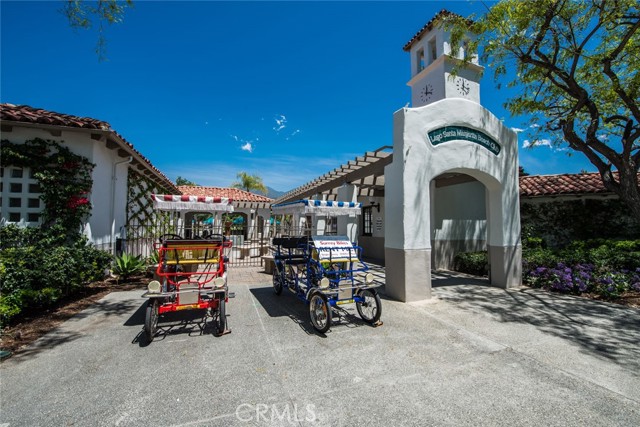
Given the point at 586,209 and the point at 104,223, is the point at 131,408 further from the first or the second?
the point at 586,209

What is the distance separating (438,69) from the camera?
9.95 metres

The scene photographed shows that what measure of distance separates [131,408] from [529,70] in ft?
39.1

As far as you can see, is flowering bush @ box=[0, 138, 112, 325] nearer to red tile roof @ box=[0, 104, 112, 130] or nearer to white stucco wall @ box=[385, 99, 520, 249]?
red tile roof @ box=[0, 104, 112, 130]

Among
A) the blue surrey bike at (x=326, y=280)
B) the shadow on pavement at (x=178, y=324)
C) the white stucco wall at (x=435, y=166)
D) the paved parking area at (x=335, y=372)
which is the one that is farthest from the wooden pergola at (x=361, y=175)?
the shadow on pavement at (x=178, y=324)

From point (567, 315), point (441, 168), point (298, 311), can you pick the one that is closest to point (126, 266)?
point (298, 311)

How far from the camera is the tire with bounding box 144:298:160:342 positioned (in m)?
4.02

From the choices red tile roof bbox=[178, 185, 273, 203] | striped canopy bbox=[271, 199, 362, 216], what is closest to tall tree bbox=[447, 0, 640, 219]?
striped canopy bbox=[271, 199, 362, 216]

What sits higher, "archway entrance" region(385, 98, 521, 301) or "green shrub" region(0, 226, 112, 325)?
"archway entrance" region(385, 98, 521, 301)

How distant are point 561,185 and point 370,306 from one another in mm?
11172

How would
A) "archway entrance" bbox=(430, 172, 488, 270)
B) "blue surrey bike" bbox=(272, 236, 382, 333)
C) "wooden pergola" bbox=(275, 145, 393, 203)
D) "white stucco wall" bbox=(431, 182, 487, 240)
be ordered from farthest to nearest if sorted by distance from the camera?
"white stucco wall" bbox=(431, 182, 487, 240) < "archway entrance" bbox=(430, 172, 488, 270) < "wooden pergola" bbox=(275, 145, 393, 203) < "blue surrey bike" bbox=(272, 236, 382, 333)
